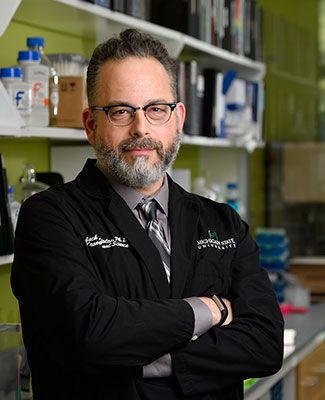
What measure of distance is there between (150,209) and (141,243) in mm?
122

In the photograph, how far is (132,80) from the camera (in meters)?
1.87

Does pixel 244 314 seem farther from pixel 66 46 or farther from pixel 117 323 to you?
pixel 66 46

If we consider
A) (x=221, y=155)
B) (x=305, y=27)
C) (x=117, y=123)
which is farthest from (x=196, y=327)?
(x=305, y=27)

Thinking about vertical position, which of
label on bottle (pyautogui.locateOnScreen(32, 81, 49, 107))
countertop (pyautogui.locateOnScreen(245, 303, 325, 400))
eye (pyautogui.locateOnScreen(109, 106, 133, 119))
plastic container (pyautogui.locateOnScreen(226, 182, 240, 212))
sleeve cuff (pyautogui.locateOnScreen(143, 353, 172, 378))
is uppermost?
label on bottle (pyautogui.locateOnScreen(32, 81, 49, 107))

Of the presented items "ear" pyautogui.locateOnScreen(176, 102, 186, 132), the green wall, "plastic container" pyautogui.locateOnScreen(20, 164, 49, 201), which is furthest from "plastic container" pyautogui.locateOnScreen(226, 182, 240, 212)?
"ear" pyautogui.locateOnScreen(176, 102, 186, 132)

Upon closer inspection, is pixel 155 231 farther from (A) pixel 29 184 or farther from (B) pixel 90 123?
(A) pixel 29 184

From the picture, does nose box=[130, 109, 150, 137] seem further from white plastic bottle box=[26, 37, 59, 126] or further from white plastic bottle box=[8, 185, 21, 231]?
white plastic bottle box=[26, 37, 59, 126]

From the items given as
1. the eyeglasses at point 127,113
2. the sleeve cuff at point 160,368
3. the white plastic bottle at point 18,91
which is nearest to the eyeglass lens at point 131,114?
the eyeglasses at point 127,113

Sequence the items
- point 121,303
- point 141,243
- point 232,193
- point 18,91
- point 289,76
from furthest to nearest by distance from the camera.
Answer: point 289,76
point 232,193
point 18,91
point 141,243
point 121,303

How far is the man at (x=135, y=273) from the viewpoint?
172 cm

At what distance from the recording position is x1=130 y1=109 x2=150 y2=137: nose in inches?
72.4

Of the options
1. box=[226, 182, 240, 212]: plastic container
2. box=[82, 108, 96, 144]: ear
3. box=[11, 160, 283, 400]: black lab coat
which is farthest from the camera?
box=[226, 182, 240, 212]: plastic container

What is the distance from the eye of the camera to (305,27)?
5336 millimetres

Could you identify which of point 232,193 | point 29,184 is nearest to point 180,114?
point 29,184
